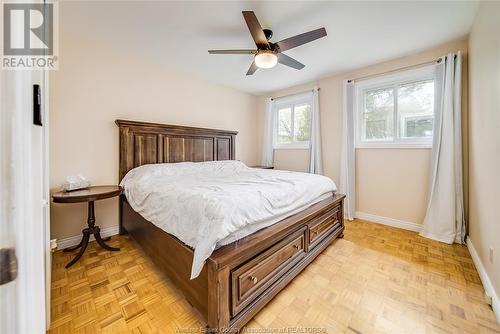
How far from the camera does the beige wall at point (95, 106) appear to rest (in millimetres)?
2352

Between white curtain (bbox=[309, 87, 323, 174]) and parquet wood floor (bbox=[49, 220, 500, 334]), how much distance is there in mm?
1788

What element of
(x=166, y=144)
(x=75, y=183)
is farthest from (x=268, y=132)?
(x=75, y=183)

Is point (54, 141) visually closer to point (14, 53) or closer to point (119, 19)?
point (119, 19)

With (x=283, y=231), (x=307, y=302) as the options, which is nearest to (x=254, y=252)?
(x=283, y=231)

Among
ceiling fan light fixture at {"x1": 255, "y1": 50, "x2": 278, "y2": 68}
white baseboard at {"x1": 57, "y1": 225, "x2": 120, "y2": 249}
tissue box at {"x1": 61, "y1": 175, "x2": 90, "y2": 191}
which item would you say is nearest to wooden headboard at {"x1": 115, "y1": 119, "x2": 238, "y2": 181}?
tissue box at {"x1": 61, "y1": 175, "x2": 90, "y2": 191}

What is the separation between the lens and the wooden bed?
1232mm

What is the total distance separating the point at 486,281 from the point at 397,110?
231 cm

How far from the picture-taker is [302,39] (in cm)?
194

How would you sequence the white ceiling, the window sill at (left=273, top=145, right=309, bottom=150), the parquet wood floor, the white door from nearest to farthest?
the white door → the parquet wood floor → the white ceiling → the window sill at (left=273, top=145, right=309, bottom=150)

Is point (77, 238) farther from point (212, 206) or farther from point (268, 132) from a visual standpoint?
point (268, 132)

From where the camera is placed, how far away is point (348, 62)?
3.08 meters

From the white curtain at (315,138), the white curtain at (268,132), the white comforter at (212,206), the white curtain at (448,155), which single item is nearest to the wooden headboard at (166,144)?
the white comforter at (212,206)

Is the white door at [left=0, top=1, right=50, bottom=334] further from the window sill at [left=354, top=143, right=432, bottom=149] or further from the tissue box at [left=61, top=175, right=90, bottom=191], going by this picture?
the window sill at [left=354, top=143, right=432, bottom=149]

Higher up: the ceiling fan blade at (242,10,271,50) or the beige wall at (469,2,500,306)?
the ceiling fan blade at (242,10,271,50)
